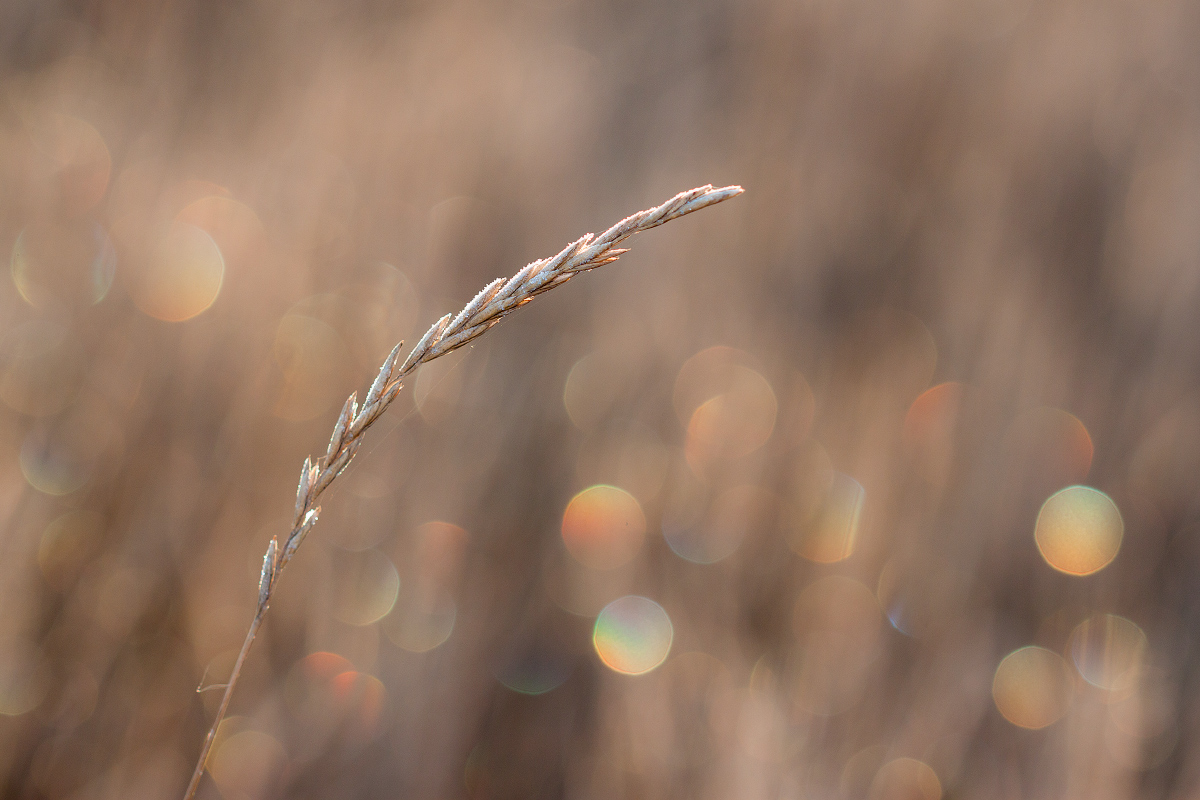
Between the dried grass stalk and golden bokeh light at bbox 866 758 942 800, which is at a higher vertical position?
the dried grass stalk

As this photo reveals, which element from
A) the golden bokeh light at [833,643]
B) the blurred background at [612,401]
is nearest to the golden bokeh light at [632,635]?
the blurred background at [612,401]

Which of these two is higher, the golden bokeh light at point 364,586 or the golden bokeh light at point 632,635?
the golden bokeh light at point 364,586

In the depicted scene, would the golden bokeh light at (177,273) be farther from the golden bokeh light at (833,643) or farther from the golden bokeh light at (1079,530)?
the golden bokeh light at (1079,530)

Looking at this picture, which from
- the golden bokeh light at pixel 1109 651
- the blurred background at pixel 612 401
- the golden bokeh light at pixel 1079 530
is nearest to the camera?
the blurred background at pixel 612 401

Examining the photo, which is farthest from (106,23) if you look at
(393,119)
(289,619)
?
(289,619)

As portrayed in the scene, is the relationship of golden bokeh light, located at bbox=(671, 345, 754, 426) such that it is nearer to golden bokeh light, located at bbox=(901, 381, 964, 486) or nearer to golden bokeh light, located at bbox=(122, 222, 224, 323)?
golden bokeh light, located at bbox=(901, 381, 964, 486)

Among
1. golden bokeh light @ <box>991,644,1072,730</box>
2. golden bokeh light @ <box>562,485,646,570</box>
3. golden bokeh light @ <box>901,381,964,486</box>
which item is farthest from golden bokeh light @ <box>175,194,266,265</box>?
golden bokeh light @ <box>991,644,1072,730</box>

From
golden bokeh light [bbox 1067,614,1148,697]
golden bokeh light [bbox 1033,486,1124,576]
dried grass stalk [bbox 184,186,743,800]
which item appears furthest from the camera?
golden bokeh light [bbox 1033,486,1124,576]
